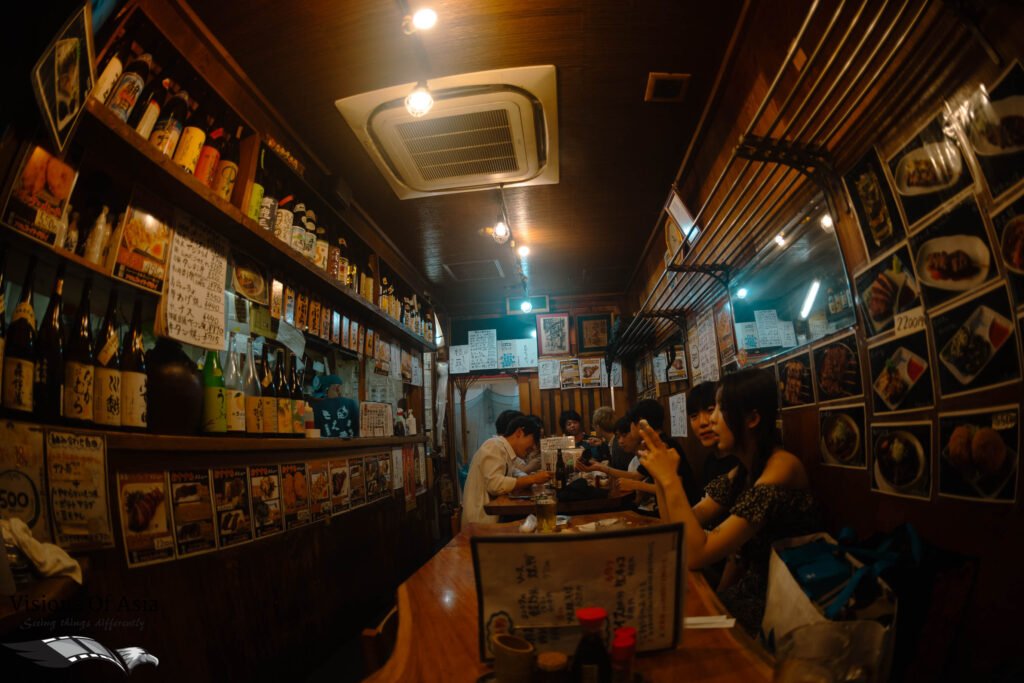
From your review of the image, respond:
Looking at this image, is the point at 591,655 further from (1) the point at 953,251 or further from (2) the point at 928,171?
(2) the point at 928,171

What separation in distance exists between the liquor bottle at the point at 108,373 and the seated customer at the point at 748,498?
2249mm

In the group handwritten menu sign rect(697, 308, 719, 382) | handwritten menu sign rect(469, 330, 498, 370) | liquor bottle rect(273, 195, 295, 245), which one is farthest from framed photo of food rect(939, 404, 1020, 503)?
handwritten menu sign rect(469, 330, 498, 370)

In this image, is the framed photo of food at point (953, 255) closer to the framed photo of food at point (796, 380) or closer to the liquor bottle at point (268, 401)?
the framed photo of food at point (796, 380)

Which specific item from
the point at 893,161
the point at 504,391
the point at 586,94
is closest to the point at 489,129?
the point at 586,94

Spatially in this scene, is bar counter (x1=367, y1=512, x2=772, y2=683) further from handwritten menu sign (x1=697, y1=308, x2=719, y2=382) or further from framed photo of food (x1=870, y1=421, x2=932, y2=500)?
handwritten menu sign (x1=697, y1=308, x2=719, y2=382)

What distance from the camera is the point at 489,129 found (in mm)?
3387

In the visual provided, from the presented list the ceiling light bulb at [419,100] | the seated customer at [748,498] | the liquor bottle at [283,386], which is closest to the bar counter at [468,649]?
the seated customer at [748,498]

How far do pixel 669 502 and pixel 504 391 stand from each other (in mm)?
9056

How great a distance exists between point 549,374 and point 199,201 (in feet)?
20.0

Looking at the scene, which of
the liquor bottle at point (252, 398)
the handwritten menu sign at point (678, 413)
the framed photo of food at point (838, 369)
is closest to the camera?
the framed photo of food at point (838, 369)

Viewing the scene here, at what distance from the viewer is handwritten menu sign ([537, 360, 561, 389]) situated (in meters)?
7.81

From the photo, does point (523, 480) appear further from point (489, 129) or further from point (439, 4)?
point (439, 4)

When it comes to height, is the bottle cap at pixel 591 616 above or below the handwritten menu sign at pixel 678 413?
below

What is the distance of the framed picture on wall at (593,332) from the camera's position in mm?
7863
